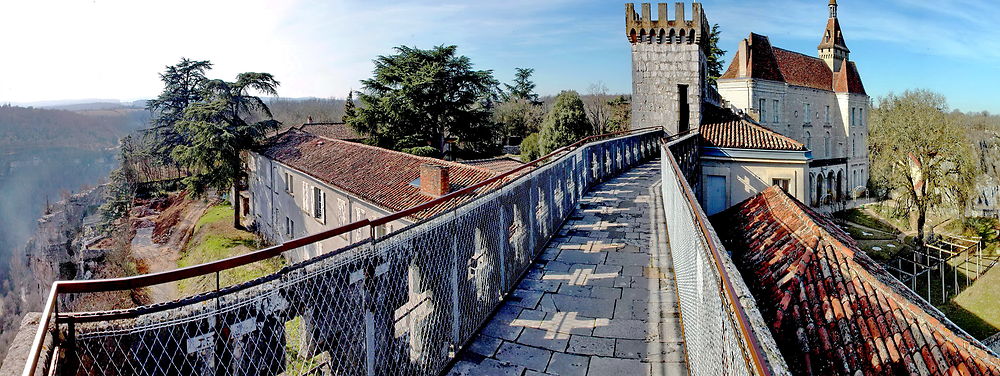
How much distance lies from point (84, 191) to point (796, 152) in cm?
6155

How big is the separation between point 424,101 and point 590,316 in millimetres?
26543

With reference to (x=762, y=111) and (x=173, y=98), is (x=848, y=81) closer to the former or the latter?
(x=762, y=111)

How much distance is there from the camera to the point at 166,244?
32.8 metres

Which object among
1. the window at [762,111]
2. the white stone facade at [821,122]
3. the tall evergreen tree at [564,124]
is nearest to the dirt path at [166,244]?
the tall evergreen tree at [564,124]

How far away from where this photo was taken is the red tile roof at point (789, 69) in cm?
3766

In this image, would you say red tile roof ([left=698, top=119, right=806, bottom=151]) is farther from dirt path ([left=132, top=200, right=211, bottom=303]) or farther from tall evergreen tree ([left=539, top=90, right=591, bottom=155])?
dirt path ([left=132, top=200, right=211, bottom=303])

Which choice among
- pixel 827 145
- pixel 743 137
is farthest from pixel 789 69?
pixel 743 137

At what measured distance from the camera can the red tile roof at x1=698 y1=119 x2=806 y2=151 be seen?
19781 millimetres

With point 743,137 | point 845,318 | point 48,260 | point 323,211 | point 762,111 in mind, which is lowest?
point 48,260

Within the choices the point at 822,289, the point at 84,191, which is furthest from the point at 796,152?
the point at 84,191

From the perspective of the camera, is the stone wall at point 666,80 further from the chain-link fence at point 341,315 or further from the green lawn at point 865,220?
the green lawn at point 865,220

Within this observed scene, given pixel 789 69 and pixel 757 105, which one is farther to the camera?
pixel 789 69

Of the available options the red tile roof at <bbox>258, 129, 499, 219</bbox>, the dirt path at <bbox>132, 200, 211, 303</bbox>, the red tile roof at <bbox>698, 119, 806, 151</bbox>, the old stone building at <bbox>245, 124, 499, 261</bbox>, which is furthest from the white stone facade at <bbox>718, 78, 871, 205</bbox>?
the dirt path at <bbox>132, 200, 211, 303</bbox>

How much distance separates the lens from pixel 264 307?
2555 millimetres
